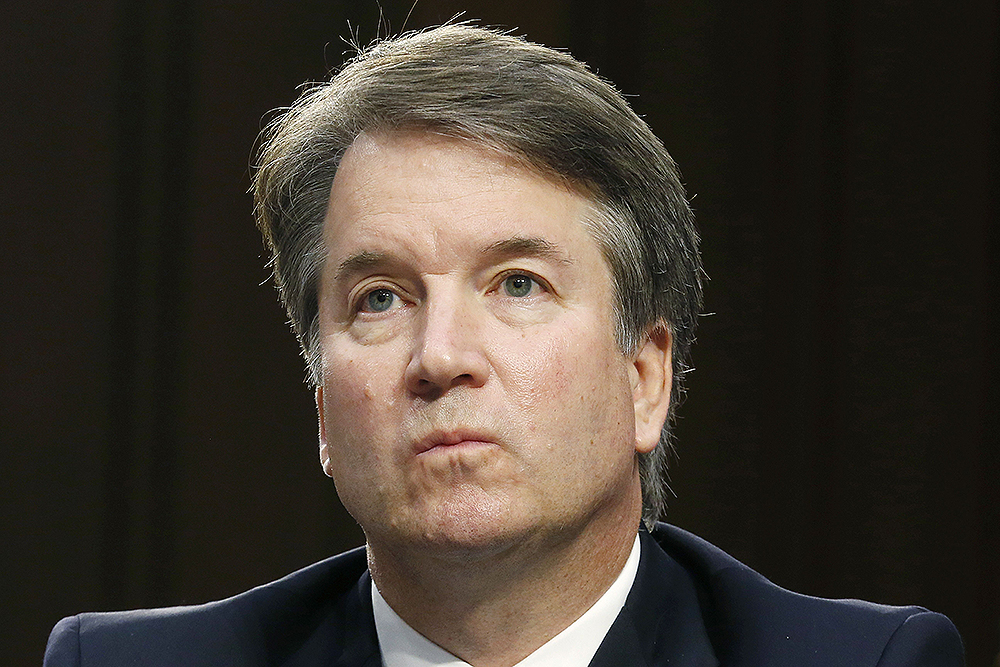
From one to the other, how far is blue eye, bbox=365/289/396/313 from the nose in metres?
0.08

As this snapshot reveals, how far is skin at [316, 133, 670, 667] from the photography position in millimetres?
1479

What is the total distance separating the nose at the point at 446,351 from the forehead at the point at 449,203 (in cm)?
7

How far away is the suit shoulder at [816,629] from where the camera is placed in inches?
60.9

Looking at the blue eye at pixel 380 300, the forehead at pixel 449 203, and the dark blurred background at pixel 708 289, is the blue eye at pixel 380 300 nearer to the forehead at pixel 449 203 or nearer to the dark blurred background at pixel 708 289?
the forehead at pixel 449 203

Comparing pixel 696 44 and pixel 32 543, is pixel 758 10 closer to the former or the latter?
pixel 696 44

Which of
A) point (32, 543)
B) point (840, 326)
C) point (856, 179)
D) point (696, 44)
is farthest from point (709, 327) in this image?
point (32, 543)

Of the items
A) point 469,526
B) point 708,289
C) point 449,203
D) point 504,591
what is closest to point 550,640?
point 504,591

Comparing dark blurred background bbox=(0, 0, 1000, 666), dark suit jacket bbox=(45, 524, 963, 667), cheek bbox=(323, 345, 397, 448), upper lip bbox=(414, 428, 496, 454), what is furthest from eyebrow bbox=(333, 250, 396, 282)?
dark blurred background bbox=(0, 0, 1000, 666)

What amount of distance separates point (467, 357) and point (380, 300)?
0.64ft

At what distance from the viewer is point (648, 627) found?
1.65 m

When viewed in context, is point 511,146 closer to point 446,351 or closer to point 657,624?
point 446,351

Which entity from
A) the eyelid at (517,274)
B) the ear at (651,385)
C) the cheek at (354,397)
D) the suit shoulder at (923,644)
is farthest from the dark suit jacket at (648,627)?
the eyelid at (517,274)

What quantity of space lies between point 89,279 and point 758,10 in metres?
1.52

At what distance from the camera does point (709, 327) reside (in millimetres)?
2666
